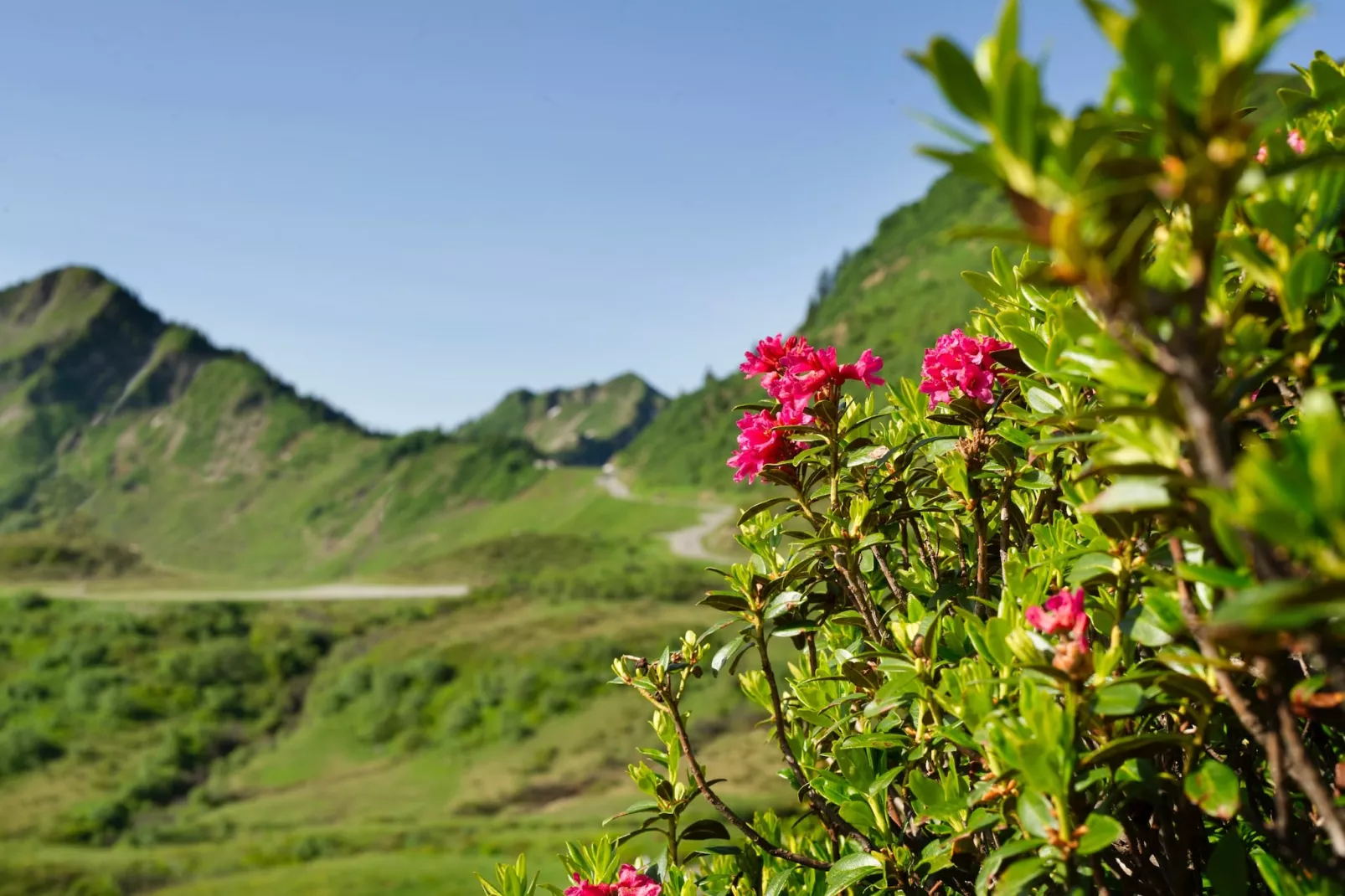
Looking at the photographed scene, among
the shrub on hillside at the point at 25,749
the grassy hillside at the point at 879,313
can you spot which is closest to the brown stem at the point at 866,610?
the shrub on hillside at the point at 25,749

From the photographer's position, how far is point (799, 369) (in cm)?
184

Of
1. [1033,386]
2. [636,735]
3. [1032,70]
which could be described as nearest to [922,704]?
[1033,386]

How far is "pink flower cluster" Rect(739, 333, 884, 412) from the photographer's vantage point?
5.97 feet

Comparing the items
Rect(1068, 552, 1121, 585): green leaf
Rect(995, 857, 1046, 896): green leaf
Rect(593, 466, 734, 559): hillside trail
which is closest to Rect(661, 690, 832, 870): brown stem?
Rect(995, 857, 1046, 896): green leaf

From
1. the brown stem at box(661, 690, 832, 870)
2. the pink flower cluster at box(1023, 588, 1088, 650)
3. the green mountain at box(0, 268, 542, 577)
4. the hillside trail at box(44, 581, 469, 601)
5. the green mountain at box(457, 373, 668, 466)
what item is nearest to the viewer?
the pink flower cluster at box(1023, 588, 1088, 650)

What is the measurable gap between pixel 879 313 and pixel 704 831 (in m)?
77.1

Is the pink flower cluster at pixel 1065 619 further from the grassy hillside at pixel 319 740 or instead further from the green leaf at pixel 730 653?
Answer: the grassy hillside at pixel 319 740

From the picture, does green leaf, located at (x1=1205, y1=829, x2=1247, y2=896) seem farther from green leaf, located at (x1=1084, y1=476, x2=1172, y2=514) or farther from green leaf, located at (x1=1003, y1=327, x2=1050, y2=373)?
green leaf, located at (x1=1003, y1=327, x2=1050, y2=373)

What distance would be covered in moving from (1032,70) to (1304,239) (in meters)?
0.70

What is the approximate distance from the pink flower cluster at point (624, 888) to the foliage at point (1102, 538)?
0.02m

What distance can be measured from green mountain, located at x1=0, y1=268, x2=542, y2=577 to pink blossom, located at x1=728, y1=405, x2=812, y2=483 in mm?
80796

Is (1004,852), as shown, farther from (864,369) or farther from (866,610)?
(864,369)

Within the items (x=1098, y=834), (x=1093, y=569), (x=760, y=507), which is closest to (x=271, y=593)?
(x=760, y=507)

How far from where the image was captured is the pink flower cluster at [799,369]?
1.82 metres
